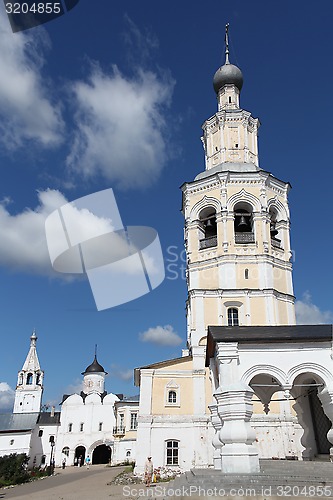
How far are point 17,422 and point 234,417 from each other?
42402mm

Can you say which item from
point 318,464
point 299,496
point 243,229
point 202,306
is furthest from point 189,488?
point 243,229

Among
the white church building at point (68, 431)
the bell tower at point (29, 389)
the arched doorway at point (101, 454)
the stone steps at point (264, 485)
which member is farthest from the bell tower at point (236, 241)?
the bell tower at point (29, 389)

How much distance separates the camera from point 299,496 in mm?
8266

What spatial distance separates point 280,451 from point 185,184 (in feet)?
51.2

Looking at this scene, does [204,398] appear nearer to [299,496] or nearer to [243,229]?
[243,229]

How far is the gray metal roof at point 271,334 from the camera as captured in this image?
10.5 metres

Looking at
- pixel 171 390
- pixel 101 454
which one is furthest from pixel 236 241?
pixel 101 454

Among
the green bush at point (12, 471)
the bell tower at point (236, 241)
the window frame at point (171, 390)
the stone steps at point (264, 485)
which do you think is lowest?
the green bush at point (12, 471)

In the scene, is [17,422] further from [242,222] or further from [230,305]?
[242,222]

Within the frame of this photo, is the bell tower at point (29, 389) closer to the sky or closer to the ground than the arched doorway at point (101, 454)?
closer to the sky

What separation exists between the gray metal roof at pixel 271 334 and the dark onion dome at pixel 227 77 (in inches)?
910

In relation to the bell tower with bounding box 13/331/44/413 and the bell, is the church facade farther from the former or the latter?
the bell tower with bounding box 13/331/44/413

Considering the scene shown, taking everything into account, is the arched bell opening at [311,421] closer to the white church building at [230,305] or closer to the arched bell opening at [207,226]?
the white church building at [230,305]

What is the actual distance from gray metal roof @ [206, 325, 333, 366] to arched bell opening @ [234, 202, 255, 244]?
45.8 feet
